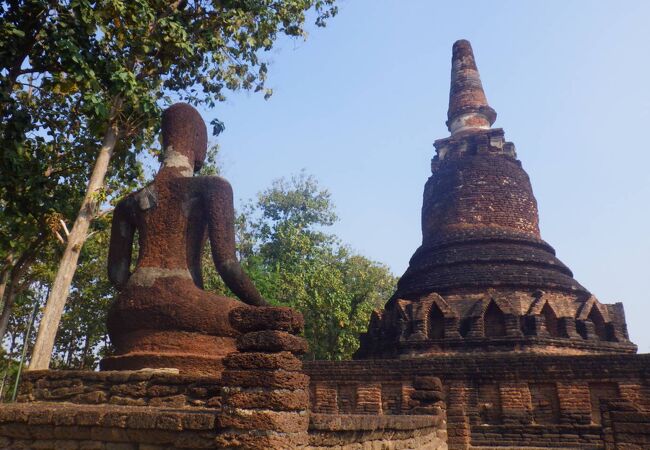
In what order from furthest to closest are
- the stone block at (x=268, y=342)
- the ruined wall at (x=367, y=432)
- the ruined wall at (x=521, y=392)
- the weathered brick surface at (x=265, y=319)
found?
the ruined wall at (x=521, y=392) → the ruined wall at (x=367, y=432) → the weathered brick surface at (x=265, y=319) → the stone block at (x=268, y=342)

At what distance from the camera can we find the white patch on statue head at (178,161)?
6.13m

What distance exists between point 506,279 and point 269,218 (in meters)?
Answer: 17.4

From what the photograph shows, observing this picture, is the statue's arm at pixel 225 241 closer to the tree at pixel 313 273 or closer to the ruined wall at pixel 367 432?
the ruined wall at pixel 367 432

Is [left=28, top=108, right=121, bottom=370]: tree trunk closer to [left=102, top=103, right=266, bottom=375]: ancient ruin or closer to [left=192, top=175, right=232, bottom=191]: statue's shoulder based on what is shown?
[left=102, top=103, right=266, bottom=375]: ancient ruin

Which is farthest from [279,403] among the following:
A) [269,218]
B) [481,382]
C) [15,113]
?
[269,218]

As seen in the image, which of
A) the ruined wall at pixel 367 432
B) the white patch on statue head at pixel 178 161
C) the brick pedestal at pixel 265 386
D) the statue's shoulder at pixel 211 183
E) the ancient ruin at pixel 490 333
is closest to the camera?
the brick pedestal at pixel 265 386

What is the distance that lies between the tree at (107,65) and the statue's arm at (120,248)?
2399 mm

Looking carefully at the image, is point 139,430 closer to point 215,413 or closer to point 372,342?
point 215,413

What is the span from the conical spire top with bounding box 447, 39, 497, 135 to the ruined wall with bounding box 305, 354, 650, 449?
30.6 ft

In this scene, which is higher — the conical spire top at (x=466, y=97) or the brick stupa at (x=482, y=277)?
the conical spire top at (x=466, y=97)

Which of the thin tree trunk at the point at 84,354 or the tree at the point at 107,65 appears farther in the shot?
the thin tree trunk at the point at 84,354

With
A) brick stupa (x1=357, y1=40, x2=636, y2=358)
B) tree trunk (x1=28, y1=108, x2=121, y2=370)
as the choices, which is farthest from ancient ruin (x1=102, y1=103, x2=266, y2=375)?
brick stupa (x1=357, y1=40, x2=636, y2=358)

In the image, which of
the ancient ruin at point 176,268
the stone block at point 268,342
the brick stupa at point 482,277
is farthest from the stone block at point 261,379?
the brick stupa at point 482,277

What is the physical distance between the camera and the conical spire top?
1792cm
